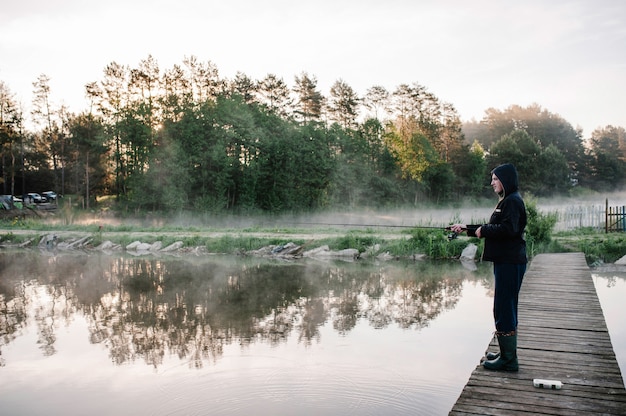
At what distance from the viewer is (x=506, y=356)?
5.02 meters

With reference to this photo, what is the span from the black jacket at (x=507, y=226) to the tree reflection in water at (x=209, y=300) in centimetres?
344

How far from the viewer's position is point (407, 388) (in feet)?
18.9

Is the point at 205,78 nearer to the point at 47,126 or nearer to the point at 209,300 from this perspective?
the point at 47,126

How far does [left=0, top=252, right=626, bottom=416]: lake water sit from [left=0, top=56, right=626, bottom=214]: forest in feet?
68.5

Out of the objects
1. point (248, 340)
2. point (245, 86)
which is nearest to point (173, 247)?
point (248, 340)

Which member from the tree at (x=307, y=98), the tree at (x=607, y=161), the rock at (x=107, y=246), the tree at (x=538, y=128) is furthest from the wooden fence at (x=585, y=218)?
the tree at (x=538, y=128)

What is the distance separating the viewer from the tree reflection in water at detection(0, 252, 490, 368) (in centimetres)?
784

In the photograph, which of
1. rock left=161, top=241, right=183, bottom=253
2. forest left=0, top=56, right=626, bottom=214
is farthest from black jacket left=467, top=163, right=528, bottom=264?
forest left=0, top=56, right=626, bottom=214

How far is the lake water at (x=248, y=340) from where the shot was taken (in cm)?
555

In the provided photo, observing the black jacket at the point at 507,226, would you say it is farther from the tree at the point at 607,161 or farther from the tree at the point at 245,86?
the tree at the point at 607,161

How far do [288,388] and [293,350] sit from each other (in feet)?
4.37

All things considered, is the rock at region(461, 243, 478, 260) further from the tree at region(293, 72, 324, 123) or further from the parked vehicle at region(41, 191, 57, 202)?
the parked vehicle at region(41, 191, 57, 202)

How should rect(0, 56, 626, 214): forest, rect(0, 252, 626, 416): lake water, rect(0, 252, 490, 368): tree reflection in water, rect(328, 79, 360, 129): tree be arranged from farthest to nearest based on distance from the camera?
rect(328, 79, 360, 129): tree, rect(0, 56, 626, 214): forest, rect(0, 252, 490, 368): tree reflection in water, rect(0, 252, 626, 416): lake water

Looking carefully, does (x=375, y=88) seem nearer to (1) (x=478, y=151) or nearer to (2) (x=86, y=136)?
(1) (x=478, y=151)
